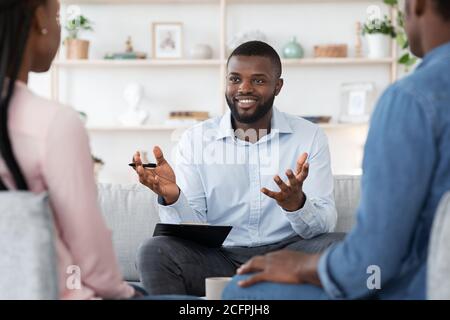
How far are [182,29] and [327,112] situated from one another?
1209 mm

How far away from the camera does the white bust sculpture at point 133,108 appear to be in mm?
5180

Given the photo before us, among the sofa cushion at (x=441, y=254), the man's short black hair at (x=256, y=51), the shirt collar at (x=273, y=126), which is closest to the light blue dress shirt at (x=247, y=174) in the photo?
the shirt collar at (x=273, y=126)

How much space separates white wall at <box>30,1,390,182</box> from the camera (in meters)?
5.29

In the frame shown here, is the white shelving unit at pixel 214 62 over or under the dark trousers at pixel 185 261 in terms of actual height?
over

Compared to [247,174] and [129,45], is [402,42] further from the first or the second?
[247,174]

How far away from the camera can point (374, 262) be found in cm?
111

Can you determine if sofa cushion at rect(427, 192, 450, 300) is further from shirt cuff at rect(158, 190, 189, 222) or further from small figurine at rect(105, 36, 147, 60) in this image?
small figurine at rect(105, 36, 147, 60)

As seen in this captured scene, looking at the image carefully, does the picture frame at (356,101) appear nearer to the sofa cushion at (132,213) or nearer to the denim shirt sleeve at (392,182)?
the sofa cushion at (132,213)

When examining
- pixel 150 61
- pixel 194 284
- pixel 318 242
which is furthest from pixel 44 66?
pixel 150 61

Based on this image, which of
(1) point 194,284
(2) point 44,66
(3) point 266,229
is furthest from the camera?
(3) point 266,229

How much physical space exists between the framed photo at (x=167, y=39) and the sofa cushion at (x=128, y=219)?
9.23 ft

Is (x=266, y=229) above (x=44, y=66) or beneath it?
beneath

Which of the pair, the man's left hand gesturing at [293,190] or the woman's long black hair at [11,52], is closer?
the woman's long black hair at [11,52]
